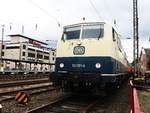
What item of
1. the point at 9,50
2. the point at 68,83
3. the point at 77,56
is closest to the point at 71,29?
the point at 77,56

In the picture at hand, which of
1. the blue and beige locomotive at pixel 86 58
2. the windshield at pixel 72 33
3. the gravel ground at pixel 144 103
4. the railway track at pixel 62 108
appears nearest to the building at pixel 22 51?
the gravel ground at pixel 144 103

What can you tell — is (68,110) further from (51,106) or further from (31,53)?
(31,53)

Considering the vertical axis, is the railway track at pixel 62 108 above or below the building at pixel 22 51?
below

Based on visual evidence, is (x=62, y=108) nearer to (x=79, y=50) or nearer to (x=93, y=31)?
(x=79, y=50)

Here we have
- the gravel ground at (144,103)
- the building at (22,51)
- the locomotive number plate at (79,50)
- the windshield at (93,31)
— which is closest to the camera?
the gravel ground at (144,103)

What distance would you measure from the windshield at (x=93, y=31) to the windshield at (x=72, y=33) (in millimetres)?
264

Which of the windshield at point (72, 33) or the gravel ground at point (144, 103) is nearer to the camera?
the gravel ground at point (144, 103)

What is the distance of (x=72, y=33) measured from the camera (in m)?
11.6

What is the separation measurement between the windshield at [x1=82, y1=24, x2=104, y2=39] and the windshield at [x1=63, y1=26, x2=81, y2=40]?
0.86 feet

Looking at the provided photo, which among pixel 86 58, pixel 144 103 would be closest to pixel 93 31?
pixel 86 58

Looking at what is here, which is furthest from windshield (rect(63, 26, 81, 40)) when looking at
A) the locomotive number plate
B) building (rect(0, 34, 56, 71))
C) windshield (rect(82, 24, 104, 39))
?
building (rect(0, 34, 56, 71))

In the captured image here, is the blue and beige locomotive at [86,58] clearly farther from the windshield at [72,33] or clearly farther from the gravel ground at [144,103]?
the gravel ground at [144,103]

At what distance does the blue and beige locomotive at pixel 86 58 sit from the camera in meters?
10.3

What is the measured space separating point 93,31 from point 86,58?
A: 1298 mm
